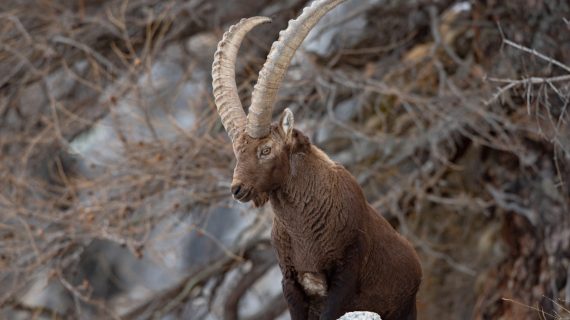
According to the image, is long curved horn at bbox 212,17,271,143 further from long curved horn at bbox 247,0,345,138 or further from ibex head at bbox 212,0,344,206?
long curved horn at bbox 247,0,345,138

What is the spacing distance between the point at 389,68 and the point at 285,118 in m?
6.23

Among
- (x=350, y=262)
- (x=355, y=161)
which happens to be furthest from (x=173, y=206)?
(x=350, y=262)

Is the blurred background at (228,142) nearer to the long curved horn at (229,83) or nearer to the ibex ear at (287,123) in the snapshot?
the long curved horn at (229,83)

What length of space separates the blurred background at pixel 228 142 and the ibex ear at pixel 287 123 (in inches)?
139

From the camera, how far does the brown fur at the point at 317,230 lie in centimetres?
514

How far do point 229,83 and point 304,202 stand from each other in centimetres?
73

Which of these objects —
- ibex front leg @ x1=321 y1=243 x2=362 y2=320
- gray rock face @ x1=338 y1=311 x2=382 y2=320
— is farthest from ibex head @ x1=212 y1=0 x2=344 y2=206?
gray rock face @ x1=338 y1=311 x2=382 y2=320

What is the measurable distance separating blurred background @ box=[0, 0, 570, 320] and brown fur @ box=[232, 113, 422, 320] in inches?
128

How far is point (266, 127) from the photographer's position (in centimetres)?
510

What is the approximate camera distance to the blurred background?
9.62 metres

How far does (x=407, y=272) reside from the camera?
568 cm

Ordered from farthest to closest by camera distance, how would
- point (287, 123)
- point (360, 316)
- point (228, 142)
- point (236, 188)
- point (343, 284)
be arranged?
point (228, 142) < point (343, 284) < point (287, 123) < point (360, 316) < point (236, 188)

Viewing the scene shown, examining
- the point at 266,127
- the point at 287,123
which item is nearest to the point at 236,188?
the point at 266,127

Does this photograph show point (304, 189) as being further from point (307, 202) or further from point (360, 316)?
point (360, 316)
